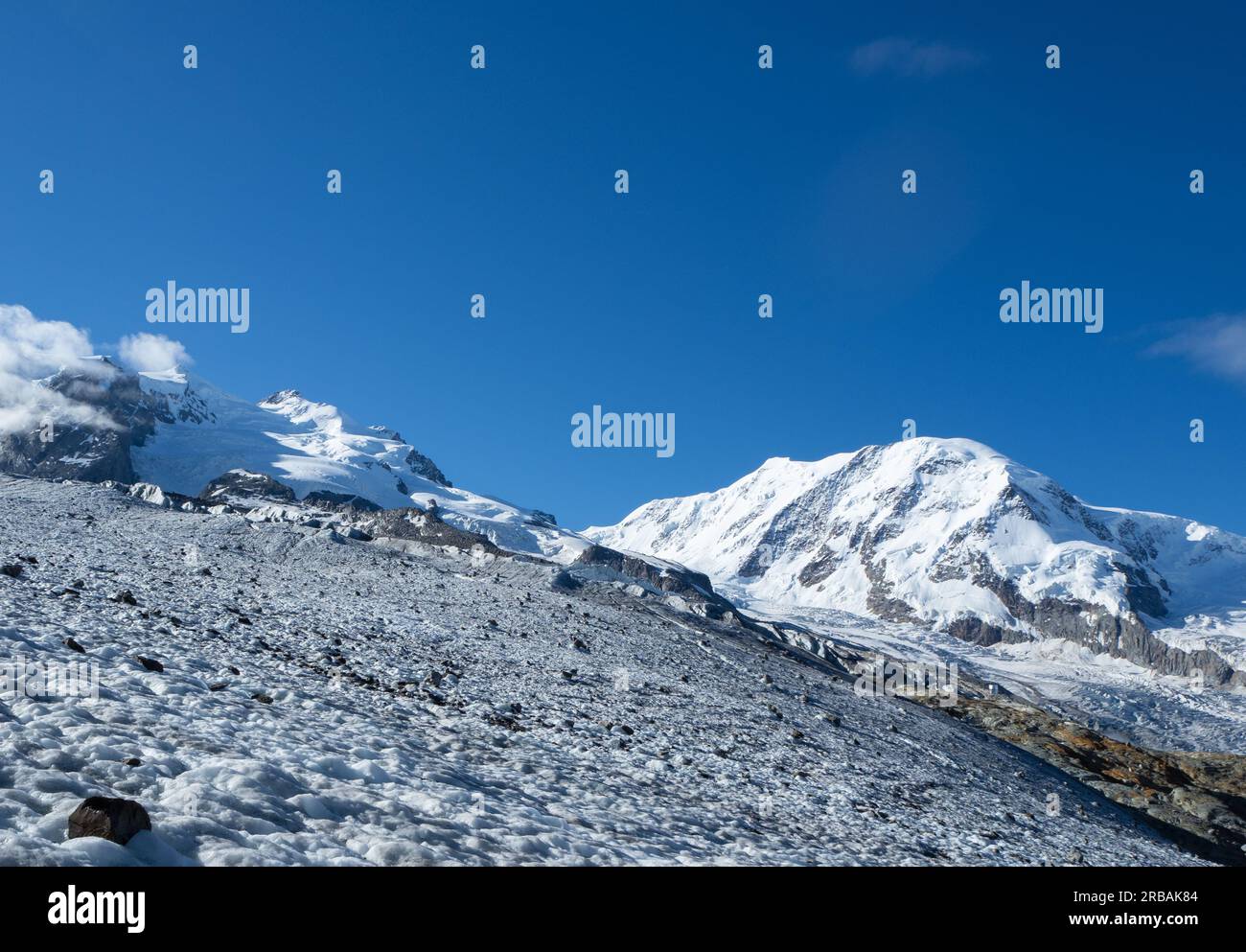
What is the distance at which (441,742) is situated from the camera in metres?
15.6

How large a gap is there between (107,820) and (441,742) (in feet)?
27.9

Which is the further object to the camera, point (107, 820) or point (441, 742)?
point (441, 742)

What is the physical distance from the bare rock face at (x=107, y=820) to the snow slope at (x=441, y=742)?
0.15 m

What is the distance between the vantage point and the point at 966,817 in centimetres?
2100

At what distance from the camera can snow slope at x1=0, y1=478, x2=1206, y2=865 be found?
9547 mm

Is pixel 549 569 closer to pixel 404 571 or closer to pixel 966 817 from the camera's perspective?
pixel 404 571

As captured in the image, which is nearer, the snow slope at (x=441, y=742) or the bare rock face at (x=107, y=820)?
the bare rock face at (x=107, y=820)

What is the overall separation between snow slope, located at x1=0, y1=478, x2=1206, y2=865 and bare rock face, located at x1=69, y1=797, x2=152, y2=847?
0.15 m

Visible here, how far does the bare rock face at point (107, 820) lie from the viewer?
7.37 m

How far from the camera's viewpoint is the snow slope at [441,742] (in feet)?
31.3
